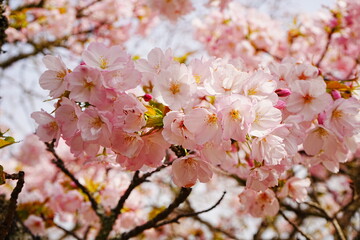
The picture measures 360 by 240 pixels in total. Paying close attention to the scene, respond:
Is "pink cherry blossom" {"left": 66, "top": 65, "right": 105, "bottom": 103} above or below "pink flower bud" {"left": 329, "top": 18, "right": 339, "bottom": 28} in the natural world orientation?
above

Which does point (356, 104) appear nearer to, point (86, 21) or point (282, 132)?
point (282, 132)

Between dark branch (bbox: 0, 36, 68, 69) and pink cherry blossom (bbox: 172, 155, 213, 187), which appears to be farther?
dark branch (bbox: 0, 36, 68, 69)

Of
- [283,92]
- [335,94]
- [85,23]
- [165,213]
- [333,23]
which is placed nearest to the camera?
[283,92]

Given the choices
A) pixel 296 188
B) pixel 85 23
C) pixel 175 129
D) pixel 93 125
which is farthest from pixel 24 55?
pixel 175 129

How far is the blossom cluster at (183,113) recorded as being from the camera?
1057 millimetres

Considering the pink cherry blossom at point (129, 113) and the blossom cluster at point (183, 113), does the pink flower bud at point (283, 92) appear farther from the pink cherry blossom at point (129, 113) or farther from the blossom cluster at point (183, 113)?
the pink cherry blossom at point (129, 113)

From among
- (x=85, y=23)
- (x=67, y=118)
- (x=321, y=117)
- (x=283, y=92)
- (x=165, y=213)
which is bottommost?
(x=85, y=23)

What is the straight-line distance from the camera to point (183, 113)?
3.57 ft

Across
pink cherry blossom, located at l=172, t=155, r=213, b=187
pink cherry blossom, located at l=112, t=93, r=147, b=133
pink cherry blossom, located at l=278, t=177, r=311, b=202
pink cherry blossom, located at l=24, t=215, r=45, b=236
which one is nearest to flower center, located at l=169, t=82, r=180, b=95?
pink cherry blossom, located at l=112, t=93, r=147, b=133

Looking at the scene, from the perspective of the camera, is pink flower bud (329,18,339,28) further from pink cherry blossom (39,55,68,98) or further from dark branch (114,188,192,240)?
pink cherry blossom (39,55,68,98)

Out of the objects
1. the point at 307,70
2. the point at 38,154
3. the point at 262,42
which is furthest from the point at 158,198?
the point at 307,70

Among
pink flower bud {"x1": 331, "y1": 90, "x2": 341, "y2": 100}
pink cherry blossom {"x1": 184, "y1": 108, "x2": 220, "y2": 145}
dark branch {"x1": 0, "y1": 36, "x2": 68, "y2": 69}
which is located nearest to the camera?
pink cherry blossom {"x1": 184, "y1": 108, "x2": 220, "y2": 145}

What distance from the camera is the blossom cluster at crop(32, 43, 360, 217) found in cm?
106

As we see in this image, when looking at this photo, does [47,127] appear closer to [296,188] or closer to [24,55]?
[296,188]
